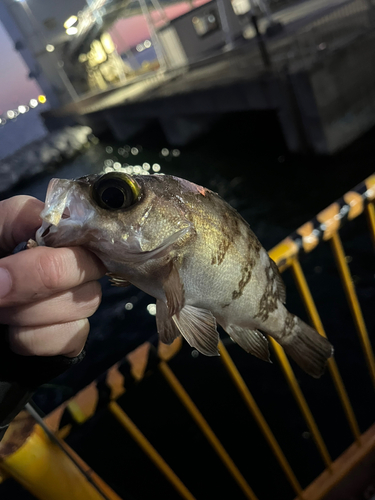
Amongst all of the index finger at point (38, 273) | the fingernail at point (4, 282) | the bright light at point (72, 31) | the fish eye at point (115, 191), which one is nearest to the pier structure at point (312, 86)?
the fish eye at point (115, 191)

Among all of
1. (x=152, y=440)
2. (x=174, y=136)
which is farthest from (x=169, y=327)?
(x=174, y=136)

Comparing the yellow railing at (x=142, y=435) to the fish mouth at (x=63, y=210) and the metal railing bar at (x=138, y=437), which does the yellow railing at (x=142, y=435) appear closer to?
the metal railing bar at (x=138, y=437)

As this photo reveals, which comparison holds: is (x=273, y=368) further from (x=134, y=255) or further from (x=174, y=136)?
(x=174, y=136)

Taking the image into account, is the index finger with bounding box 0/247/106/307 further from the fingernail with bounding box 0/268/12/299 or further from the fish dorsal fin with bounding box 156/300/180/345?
the fish dorsal fin with bounding box 156/300/180/345

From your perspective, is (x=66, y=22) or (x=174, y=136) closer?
(x=174, y=136)

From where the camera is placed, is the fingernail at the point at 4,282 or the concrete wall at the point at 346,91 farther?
the concrete wall at the point at 346,91

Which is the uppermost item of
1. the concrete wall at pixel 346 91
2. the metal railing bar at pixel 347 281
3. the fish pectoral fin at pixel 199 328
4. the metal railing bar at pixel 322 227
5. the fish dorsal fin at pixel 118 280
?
the fish dorsal fin at pixel 118 280

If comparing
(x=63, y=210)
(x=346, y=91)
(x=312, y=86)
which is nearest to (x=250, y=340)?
(x=63, y=210)
